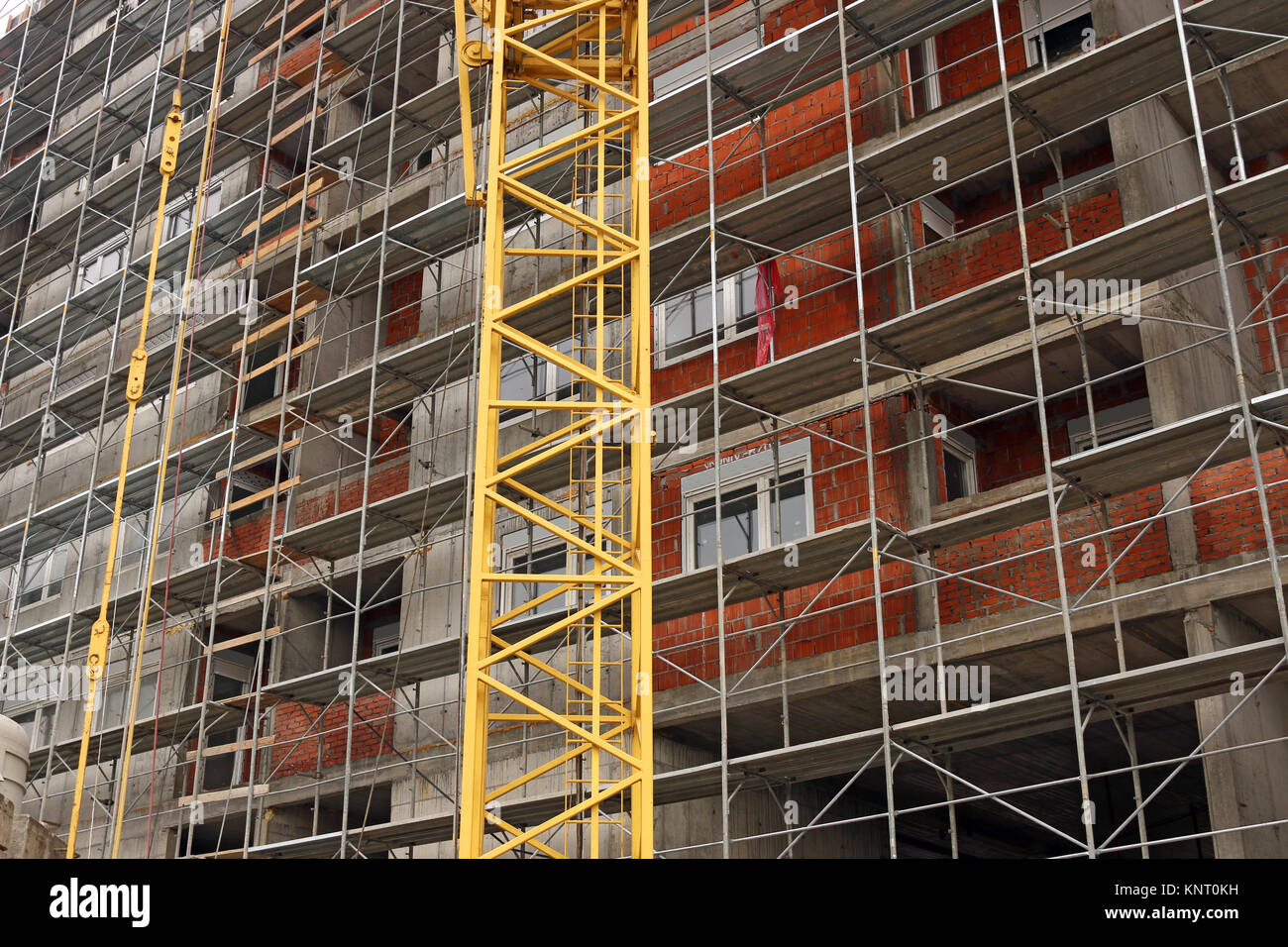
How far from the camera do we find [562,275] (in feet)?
74.0

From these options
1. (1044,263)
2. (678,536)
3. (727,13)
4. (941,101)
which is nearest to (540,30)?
(727,13)

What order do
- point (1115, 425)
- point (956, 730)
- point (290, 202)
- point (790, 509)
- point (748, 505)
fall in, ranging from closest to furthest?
point (956, 730) < point (1115, 425) < point (790, 509) < point (748, 505) < point (290, 202)

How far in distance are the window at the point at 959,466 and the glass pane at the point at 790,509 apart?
1840 mm

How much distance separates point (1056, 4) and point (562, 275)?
322 inches

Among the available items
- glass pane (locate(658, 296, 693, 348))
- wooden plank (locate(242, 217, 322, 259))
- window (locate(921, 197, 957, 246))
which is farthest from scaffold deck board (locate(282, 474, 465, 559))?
window (locate(921, 197, 957, 246))

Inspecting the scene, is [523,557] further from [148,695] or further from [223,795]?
[148,695]

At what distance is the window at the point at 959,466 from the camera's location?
18.3 meters

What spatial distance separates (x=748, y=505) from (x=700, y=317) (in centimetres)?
321

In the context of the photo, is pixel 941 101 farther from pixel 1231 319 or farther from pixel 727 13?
pixel 1231 319

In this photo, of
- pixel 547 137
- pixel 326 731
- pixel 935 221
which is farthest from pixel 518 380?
pixel 935 221

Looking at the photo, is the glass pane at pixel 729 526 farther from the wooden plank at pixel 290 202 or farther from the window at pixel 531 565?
the wooden plank at pixel 290 202

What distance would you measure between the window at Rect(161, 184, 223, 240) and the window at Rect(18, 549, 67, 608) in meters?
7.22

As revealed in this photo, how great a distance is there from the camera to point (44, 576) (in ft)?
101

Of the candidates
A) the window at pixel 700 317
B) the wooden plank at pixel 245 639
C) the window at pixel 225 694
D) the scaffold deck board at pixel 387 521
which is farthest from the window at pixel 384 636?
the window at pixel 700 317
